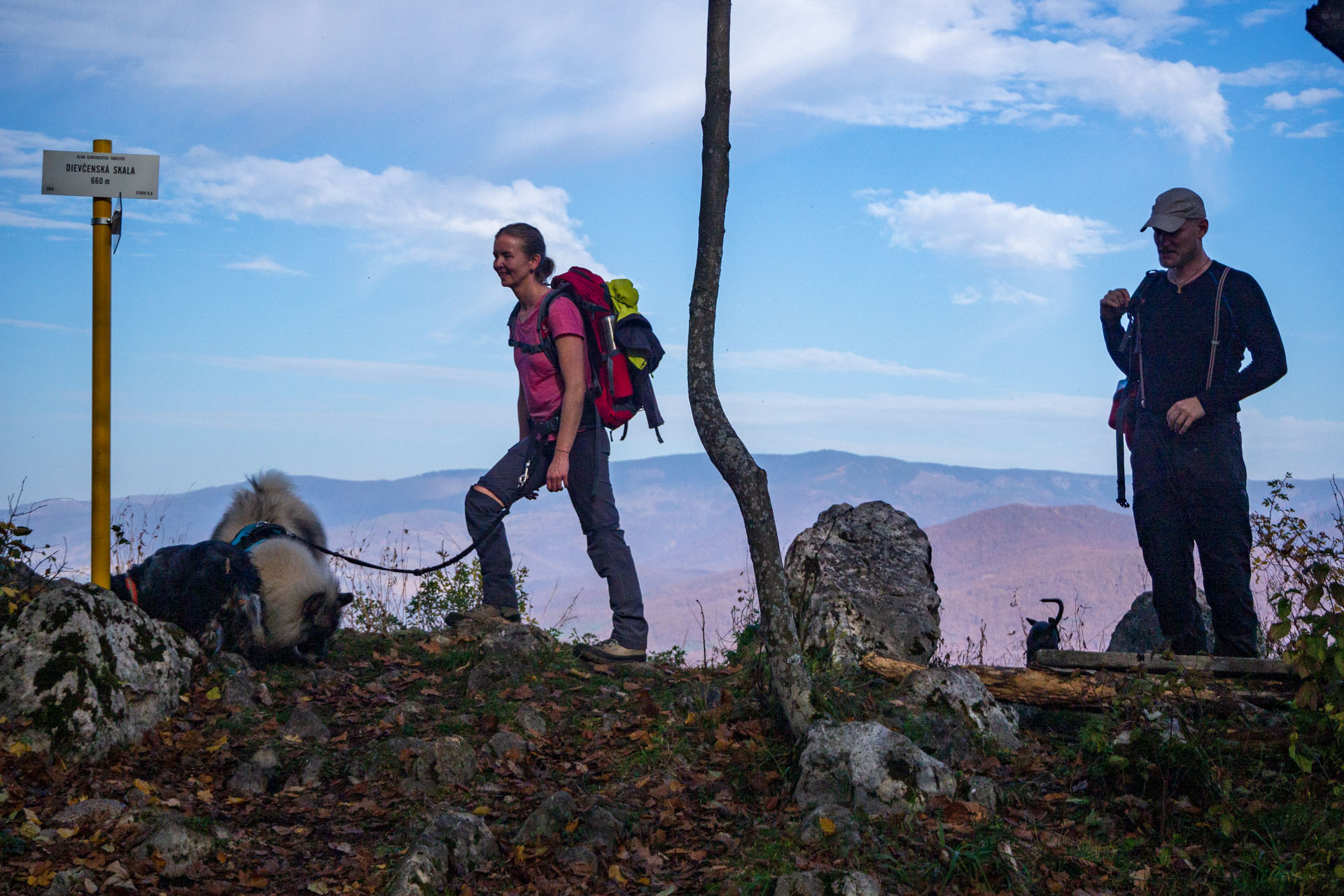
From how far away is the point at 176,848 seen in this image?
490cm

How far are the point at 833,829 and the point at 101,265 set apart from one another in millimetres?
6443

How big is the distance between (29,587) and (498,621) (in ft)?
11.0

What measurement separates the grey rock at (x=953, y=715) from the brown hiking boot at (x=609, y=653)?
2386mm

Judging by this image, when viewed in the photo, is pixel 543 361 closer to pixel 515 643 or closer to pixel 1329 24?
pixel 515 643

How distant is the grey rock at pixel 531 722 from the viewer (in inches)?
257

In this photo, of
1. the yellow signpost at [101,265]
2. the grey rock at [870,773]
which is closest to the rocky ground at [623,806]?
the grey rock at [870,773]

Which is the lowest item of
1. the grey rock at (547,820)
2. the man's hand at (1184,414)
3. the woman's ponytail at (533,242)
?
the grey rock at (547,820)

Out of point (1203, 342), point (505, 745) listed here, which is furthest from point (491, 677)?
point (1203, 342)

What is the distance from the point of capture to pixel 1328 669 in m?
5.22

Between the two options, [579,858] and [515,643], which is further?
[515,643]

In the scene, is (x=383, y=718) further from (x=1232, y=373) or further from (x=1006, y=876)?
(x=1232, y=373)

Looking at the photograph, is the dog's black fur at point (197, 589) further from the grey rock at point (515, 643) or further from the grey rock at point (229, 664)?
the grey rock at point (515, 643)

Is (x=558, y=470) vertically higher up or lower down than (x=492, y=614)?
higher up

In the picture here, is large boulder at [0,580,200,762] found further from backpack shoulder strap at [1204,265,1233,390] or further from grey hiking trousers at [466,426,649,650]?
backpack shoulder strap at [1204,265,1233,390]
